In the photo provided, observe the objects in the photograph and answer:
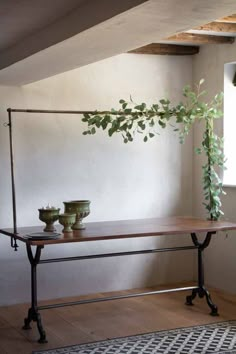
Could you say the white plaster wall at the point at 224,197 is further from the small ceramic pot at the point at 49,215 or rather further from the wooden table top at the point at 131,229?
the small ceramic pot at the point at 49,215

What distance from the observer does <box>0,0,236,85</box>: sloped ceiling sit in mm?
2775

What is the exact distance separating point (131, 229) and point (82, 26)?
1.86 m

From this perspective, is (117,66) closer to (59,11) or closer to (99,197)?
(99,197)

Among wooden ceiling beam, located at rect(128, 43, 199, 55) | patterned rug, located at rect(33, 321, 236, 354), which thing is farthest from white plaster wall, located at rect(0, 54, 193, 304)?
patterned rug, located at rect(33, 321, 236, 354)

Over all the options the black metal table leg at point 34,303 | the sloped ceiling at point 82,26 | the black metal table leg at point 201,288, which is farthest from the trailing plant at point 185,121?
the black metal table leg at point 34,303

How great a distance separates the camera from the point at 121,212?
226 inches

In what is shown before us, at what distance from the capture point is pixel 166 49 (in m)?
5.75

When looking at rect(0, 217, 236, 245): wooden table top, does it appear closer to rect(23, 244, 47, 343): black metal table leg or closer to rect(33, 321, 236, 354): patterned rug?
rect(23, 244, 47, 343): black metal table leg

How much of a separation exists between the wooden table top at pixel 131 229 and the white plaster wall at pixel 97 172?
665 millimetres

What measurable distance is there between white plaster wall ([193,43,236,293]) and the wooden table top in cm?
66

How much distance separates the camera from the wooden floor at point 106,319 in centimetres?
426

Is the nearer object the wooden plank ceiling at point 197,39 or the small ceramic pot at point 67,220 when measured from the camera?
the small ceramic pot at point 67,220

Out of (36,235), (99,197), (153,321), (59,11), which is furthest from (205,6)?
(99,197)

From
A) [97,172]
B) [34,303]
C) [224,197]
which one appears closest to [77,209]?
[34,303]
